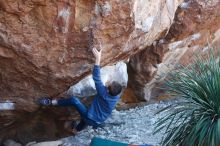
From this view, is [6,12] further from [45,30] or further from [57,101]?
[57,101]

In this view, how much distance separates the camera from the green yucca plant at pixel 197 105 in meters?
5.62

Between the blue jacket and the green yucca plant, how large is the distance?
4.12ft

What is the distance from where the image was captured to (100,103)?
7.48 metres

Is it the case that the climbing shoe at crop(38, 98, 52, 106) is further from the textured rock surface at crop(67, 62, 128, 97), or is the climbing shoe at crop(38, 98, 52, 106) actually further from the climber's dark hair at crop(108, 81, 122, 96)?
the climber's dark hair at crop(108, 81, 122, 96)

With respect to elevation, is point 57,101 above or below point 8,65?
below

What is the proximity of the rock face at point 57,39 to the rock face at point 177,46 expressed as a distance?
1468mm

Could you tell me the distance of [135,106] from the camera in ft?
33.5

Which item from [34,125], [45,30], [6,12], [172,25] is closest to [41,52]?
[45,30]

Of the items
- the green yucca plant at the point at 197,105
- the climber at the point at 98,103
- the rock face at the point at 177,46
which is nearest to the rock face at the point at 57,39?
the climber at the point at 98,103

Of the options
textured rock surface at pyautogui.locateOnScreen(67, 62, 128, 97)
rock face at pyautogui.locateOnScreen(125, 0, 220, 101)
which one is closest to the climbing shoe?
textured rock surface at pyautogui.locateOnScreen(67, 62, 128, 97)

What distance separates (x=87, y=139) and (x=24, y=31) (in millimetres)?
2676

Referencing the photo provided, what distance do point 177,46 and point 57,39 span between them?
145 inches

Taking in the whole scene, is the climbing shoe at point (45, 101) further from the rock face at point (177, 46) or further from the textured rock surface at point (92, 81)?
the rock face at point (177, 46)

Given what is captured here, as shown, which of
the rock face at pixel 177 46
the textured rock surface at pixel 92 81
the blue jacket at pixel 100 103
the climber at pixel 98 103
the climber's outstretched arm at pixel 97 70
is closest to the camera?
the climber's outstretched arm at pixel 97 70
